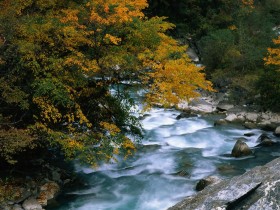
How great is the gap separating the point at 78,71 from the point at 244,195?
559cm

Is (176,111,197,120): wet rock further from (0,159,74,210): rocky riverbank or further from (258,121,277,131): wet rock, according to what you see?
(0,159,74,210): rocky riverbank

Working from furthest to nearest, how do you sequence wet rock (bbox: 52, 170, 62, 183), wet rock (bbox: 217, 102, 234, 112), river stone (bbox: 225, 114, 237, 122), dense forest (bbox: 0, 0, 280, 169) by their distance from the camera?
wet rock (bbox: 217, 102, 234, 112) < river stone (bbox: 225, 114, 237, 122) < wet rock (bbox: 52, 170, 62, 183) < dense forest (bbox: 0, 0, 280, 169)

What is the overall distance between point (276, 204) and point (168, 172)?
588 centimetres

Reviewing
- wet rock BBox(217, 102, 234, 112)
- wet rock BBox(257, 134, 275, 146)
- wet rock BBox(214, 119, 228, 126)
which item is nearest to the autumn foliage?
wet rock BBox(257, 134, 275, 146)

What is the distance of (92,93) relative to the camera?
11031 millimetres

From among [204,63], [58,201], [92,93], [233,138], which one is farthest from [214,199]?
[204,63]

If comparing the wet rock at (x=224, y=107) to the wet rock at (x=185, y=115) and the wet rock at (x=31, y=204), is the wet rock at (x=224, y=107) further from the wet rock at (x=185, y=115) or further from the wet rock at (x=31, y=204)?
the wet rock at (x=31, y=204)

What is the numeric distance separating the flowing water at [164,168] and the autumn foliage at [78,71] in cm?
119

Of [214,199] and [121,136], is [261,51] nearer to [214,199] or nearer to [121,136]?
[121,136]

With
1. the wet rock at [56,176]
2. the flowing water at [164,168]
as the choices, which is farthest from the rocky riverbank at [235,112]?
the wet rock at [56,176]

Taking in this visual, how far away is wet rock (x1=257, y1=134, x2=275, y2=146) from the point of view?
14320mm

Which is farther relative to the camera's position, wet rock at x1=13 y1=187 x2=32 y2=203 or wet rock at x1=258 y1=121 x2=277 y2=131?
wet rock at x1=258 y1=121 x2=277 y2=131

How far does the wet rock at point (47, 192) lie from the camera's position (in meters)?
9.61

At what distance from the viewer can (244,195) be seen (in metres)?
6.65
